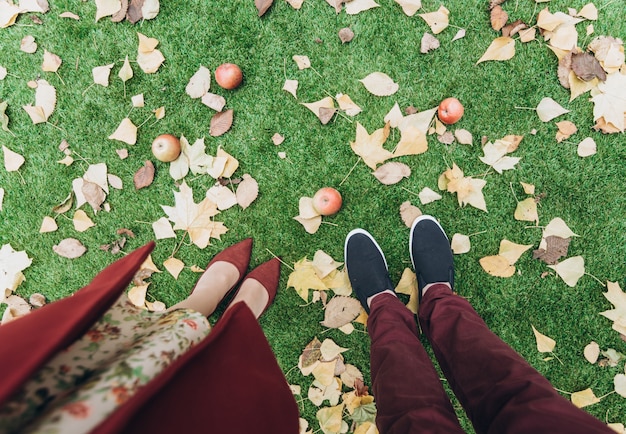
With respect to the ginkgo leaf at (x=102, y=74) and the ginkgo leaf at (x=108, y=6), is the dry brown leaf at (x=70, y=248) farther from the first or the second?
the ginkgo leaf at (x=108, y=6)

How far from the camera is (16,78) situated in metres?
2.10

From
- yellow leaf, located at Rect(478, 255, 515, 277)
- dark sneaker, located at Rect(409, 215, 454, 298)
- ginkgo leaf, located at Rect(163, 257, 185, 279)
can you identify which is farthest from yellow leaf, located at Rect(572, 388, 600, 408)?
ginkgo leaf, located at Rect(163, 257, 185, 279)

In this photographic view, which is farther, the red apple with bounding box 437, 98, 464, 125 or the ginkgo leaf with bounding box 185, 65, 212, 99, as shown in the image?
the ginkgo leaf with bounding box 185, 65, 212, 99

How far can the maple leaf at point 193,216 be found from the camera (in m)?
2.02

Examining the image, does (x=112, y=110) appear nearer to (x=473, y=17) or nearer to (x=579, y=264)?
(x=473, y=17)

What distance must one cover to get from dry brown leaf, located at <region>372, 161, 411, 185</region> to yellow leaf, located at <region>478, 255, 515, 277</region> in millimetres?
588

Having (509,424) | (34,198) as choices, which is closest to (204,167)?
(34,198)

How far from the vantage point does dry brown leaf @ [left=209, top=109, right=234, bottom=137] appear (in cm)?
201

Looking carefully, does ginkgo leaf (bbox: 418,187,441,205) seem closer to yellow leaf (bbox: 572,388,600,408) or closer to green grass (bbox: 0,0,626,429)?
green grass (bbox: 0,0,626,429)

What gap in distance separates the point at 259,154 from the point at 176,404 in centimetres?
137

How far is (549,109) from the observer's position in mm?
1897

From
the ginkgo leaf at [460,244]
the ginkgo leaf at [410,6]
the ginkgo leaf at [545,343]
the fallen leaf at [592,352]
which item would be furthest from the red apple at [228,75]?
the fallen leaf at [592,352]

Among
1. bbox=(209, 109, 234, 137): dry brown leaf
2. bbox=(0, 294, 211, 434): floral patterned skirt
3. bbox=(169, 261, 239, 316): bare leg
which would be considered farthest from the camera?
bbox=(209, 109, 234, 137): dry brown leaf

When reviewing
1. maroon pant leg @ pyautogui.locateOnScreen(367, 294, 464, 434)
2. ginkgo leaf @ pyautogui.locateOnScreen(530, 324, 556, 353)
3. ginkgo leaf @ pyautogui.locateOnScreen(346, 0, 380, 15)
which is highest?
ginkgo leaf @ pyautogui.locateOnScreen(346, 0, 380, 15)
